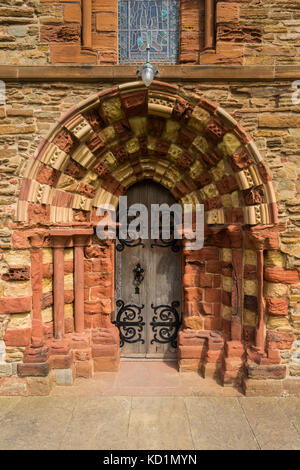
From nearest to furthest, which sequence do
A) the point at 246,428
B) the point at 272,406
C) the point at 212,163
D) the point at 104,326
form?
the point at 246,428 < the point at 272,406 < the point at 212,163 < the point at 104,326

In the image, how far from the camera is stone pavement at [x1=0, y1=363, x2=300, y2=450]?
3.08m

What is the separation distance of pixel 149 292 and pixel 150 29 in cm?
375

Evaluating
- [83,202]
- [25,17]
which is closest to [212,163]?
[83,202]

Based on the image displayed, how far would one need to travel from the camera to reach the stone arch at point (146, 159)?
3758mm

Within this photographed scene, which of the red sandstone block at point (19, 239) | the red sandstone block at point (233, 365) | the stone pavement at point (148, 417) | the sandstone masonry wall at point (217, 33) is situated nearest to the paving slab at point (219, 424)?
the stone pavement at point (148, 417)

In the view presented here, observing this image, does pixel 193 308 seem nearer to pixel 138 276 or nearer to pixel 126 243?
pixel 138 276

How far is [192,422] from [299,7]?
16.7 feet

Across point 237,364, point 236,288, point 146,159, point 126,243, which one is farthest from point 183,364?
point 146,159

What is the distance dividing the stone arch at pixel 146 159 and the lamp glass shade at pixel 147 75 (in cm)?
30

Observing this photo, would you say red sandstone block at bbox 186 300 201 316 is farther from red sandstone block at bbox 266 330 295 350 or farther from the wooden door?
red sandstone block at bbox 266 330 295 350

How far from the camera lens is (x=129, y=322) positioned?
184 inches

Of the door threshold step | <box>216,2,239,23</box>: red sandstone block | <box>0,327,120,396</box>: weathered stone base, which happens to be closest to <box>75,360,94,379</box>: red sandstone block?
<box>0,327,120,396</box>: weathered stone base

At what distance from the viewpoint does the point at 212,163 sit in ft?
13.3

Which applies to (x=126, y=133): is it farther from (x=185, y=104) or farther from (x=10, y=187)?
(x=10, y=187)
